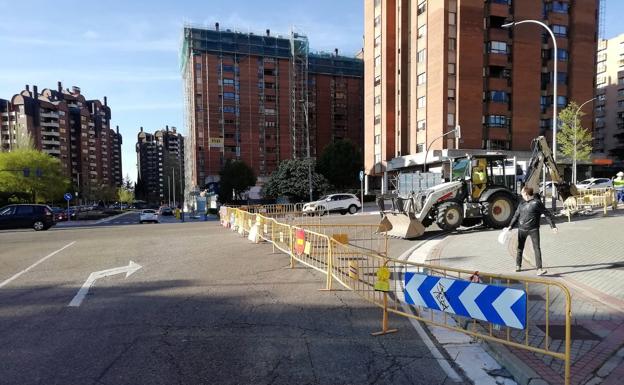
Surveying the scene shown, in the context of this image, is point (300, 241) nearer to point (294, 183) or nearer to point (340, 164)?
point (294, 183)

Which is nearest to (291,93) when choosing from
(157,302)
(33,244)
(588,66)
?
(588,66)

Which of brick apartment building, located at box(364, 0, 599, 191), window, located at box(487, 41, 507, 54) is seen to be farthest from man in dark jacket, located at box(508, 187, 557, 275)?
window, located at box(487, 41, 507, 54)

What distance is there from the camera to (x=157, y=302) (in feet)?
21.2

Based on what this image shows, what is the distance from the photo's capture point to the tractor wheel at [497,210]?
1405cm

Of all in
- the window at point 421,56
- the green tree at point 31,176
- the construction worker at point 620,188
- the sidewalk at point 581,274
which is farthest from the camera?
the window at point 421,56

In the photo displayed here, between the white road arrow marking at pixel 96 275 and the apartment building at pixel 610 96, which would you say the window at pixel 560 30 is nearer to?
the apartment building at pixel 610 96

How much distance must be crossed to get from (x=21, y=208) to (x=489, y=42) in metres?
48.0

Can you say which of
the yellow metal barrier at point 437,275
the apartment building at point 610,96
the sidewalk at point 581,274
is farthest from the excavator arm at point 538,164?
the apartment building at point 610,96

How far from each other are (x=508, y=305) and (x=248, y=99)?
253 feet

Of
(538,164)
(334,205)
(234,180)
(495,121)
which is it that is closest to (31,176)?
(234,180)

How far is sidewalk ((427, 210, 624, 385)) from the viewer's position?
12.7 ft

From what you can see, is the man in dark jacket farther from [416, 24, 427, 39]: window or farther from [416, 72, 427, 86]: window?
[416, 24, 427, 39]: window

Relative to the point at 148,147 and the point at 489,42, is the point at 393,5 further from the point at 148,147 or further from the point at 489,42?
the point at 148,147

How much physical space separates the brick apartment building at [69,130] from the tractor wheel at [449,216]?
282 ft
